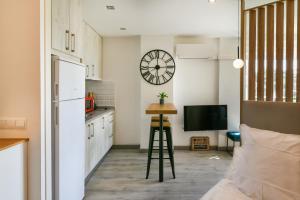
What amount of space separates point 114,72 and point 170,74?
131cm

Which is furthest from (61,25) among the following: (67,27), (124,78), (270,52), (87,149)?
(124,78)

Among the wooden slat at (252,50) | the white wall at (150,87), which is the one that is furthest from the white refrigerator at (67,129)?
the white wall at (150,87)

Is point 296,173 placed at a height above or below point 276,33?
below

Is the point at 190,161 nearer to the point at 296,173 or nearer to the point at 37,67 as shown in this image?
the point at 296,173

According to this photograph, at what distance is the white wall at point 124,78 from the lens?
213 inches

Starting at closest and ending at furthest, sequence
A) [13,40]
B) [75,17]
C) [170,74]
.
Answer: [13,40], [75,17], [170,74]

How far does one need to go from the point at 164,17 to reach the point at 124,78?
1.97 m

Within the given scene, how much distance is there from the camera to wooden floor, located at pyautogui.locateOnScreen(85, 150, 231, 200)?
122 inches

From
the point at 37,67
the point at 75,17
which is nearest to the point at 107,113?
the point at 75,17

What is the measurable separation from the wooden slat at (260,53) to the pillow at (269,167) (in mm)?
474

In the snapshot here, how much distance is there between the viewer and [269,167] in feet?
5.07

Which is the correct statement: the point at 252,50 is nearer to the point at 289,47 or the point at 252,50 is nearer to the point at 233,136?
the point at 289,47

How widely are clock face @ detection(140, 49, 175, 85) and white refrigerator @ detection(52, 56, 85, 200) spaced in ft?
8.31

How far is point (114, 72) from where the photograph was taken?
17.9 feet
